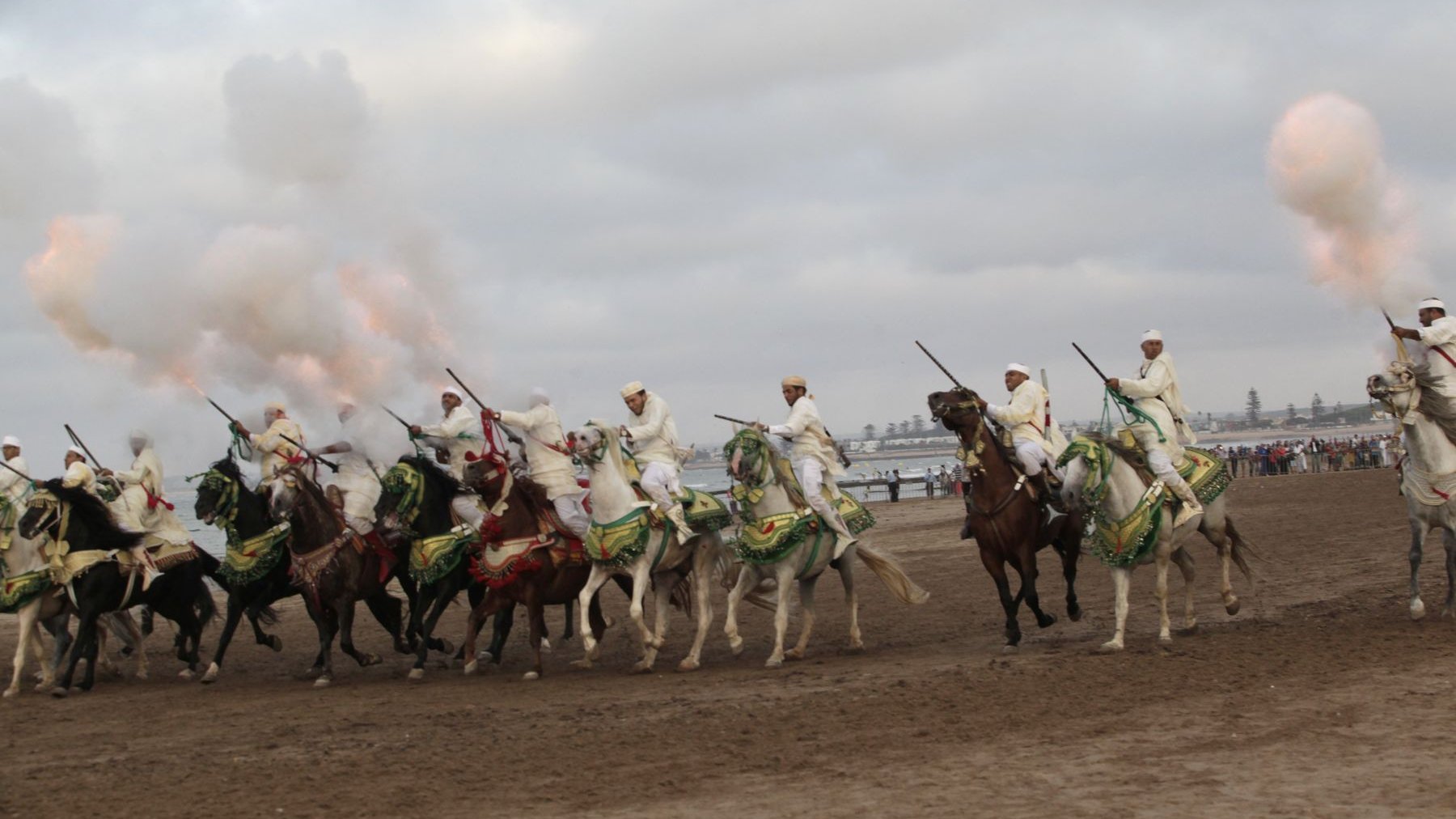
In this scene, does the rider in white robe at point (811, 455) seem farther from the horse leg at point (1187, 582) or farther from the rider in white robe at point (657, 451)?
the horse leg at point (1187, 582)

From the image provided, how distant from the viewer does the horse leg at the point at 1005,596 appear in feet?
48.1

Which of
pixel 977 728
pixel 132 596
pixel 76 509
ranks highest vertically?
pixel 76 509

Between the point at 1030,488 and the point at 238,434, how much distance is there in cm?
931

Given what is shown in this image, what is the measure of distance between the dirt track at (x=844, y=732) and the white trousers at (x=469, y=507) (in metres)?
1.79

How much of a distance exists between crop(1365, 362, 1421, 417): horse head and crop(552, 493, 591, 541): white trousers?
27.4 ft

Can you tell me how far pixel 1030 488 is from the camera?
49.2ft

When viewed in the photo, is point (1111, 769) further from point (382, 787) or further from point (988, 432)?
point (988, 432)

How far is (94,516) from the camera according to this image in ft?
51.2

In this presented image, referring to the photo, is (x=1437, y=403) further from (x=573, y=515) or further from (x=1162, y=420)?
(x=573, y=515)

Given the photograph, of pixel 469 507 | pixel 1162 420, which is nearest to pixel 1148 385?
pixel 1162 420

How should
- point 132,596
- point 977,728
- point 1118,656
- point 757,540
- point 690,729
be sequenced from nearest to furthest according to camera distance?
1. point 977,728
2. point 690,729
3. point 1118,656
4. point 757,540
5. point 132,596

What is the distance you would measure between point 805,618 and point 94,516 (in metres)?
8.01

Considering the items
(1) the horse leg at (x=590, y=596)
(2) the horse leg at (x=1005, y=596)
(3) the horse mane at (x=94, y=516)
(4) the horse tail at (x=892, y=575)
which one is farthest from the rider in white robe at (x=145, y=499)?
(2) the horse leg at (x=1005, y=596)

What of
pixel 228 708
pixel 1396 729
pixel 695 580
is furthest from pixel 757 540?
pixel 1396 729
